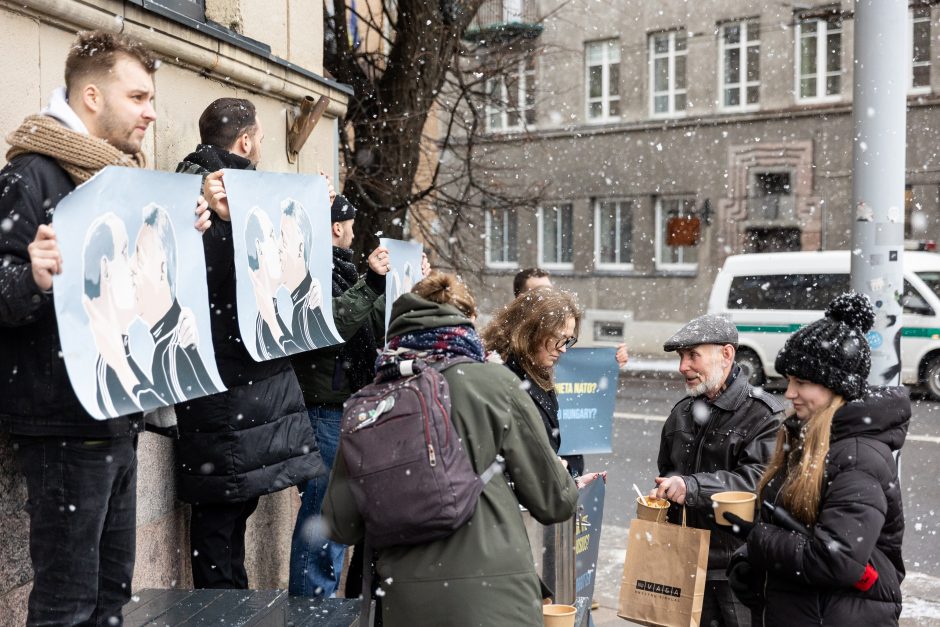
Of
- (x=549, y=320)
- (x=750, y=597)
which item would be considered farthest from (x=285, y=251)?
(x=750, y=597)

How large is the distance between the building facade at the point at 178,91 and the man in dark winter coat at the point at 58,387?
60cm

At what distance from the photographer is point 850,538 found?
278cm

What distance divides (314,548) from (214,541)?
0.78 metres

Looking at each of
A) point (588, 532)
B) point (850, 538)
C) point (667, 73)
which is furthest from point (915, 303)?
point (850, 538)

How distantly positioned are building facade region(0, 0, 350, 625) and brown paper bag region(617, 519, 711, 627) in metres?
1.99

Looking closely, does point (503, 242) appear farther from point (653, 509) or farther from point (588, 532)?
point (653, 509)

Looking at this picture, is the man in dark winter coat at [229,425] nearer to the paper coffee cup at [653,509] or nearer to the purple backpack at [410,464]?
the purple backpack at [410,464]

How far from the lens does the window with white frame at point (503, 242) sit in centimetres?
2619

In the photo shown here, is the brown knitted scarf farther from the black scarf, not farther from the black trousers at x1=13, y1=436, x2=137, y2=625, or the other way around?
the black scarf

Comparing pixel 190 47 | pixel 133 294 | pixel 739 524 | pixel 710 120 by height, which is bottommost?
pixel 739 524

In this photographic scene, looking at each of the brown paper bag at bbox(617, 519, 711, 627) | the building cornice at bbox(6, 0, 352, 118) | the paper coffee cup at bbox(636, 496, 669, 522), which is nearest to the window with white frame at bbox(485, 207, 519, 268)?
the building cornice at bbox(6, 0, 352, 118)

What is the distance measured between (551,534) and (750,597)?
0.87 m

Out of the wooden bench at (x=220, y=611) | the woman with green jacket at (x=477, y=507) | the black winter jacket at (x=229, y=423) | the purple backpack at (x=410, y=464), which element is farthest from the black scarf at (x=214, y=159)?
the wooden bench at (x=220, y=611)

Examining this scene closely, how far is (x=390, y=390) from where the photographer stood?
2701mm
